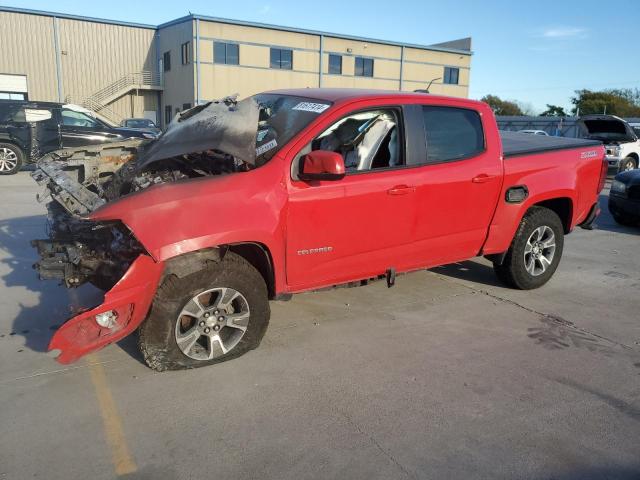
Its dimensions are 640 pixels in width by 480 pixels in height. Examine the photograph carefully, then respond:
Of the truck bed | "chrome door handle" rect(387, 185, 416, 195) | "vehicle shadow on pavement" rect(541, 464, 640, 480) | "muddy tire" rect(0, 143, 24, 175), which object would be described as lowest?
"vehicle shadow on pavement" rect(541, 464, 640, 480)

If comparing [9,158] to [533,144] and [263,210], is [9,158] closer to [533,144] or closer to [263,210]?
[263,210]

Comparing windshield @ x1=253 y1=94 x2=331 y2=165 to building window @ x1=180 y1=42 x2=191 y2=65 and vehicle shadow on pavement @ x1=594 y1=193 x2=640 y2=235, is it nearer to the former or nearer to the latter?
vehicle shadow on pavement @ x1=594 y1=193 x2=640 y2=235

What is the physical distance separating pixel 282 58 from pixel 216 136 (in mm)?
39229

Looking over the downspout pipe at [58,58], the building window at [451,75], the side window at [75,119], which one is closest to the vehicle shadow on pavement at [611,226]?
the side window at [75,119]

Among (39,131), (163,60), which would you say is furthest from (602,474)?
(163,60)

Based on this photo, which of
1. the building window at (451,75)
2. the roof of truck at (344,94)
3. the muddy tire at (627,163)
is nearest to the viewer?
the roof of truck at (344,94)

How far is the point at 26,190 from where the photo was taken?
11016 millimetres

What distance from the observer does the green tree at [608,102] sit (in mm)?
65062

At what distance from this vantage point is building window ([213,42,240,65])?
37.9 m

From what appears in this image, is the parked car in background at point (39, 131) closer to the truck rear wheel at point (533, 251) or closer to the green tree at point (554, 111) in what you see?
the truck rear wheel at point (533, 251)

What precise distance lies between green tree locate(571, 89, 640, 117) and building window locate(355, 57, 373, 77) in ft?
107

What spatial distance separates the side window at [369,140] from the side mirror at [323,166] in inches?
25.2

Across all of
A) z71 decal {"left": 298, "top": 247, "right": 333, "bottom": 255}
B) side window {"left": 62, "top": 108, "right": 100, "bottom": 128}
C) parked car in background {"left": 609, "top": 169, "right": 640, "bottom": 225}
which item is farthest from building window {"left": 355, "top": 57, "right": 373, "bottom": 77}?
z71 decal {"left": 298, "top": 247, "right": 333, "bottom": 255}

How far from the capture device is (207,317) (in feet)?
12.1
